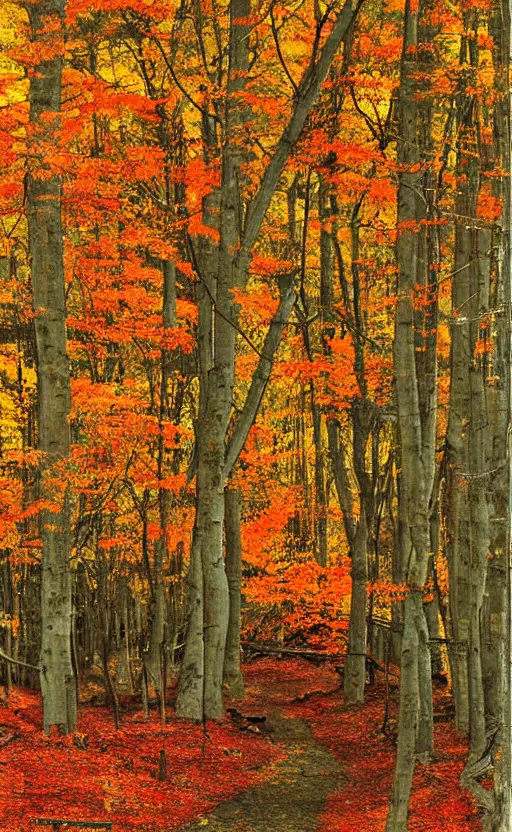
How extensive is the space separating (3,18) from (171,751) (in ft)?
47.0

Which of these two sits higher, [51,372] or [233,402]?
[51,372]

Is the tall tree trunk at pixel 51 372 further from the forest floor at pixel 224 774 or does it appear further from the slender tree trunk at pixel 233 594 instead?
the slender tree trunk at pixel 233 594

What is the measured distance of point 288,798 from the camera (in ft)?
38.2

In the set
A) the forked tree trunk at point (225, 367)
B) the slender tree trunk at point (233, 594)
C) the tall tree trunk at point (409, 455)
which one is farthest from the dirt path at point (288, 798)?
the slender tree trunk at point (233, 594)

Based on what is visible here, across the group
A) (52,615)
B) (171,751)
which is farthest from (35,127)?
(171,751)

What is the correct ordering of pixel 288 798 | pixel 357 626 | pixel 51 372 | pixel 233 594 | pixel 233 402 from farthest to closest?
pixel 233 594, pixel 357 626, pixel 233 402, pixel 288 798, pixel 51 372

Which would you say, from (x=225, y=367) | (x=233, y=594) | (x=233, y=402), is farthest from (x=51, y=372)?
(x=233, y=594)

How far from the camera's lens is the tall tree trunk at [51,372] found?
11.2m

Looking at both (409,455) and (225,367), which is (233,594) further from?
(409,455)

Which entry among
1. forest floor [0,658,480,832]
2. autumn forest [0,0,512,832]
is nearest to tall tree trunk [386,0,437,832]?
autumn forest [0,0,512,832]

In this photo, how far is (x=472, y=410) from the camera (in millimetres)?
10953

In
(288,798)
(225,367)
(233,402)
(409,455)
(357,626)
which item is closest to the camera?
(409,455)

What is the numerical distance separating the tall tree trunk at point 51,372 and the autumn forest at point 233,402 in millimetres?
33

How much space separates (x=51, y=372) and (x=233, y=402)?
467 centimetres
